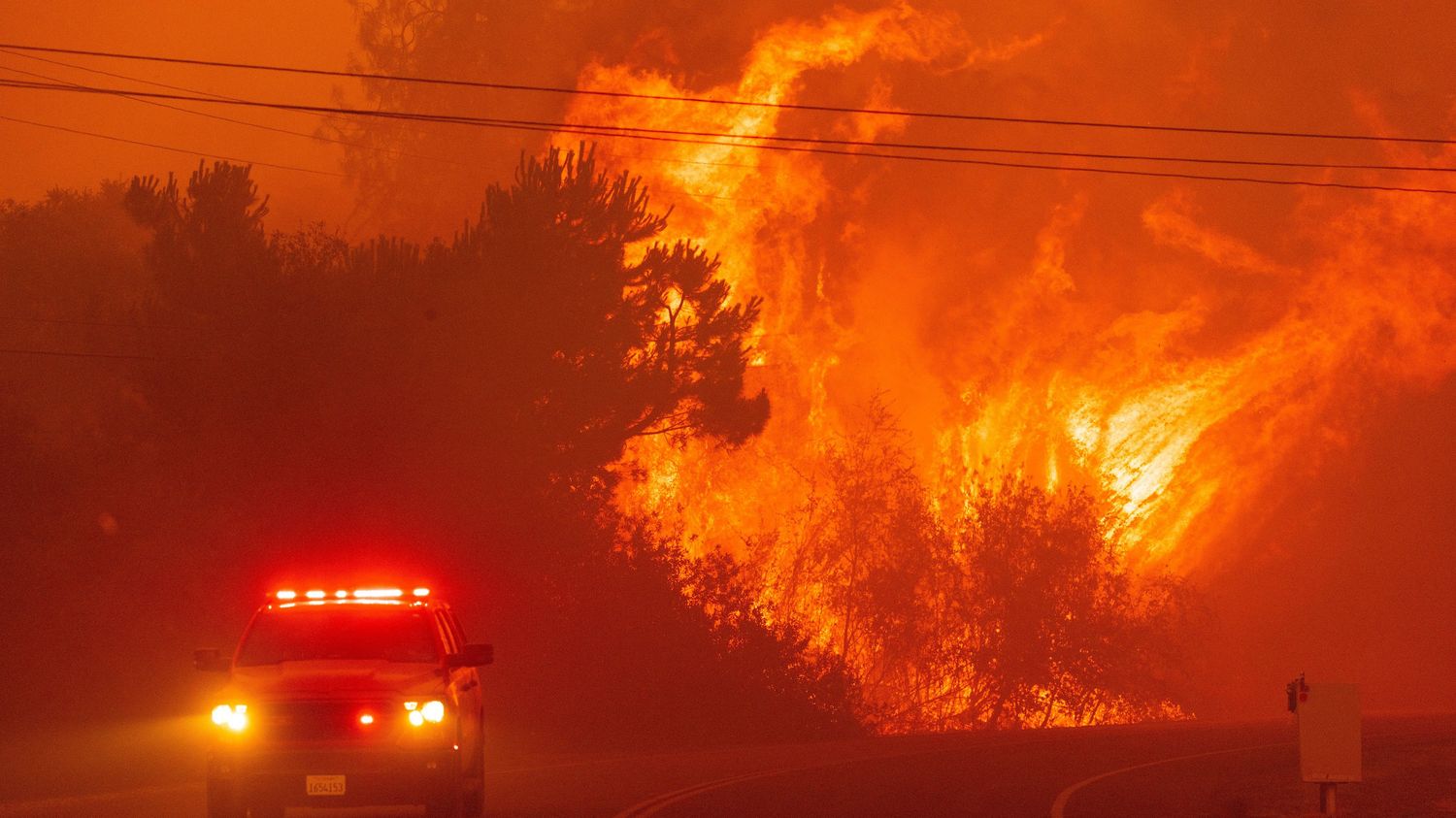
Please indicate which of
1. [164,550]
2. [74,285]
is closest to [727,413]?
[164,550]

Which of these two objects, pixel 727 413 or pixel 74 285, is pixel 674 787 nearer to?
pixel 727 413

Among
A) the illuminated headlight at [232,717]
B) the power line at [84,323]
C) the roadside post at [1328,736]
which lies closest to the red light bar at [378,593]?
the illuminated headlight at [232,717]

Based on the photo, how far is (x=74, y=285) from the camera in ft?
144

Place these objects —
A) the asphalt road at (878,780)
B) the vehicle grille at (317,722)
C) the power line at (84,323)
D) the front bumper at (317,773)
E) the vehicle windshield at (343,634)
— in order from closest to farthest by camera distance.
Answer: the front bumper at (317,773) < the vehicle grille at (317,722) < the vehicle windshield at (343,634) < the asphalt road at (878,780) < the power line at (84,323)

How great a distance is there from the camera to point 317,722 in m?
15.1

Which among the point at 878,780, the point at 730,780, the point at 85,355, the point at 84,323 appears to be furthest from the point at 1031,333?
the point at 730,780

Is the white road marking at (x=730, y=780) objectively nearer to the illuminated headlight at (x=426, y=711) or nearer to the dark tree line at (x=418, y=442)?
the illuminated headlight at (x=426, y=711)

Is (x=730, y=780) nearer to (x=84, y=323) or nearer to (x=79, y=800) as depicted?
(x=79, y=800)

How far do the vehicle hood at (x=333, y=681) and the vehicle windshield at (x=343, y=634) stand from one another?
45 cm

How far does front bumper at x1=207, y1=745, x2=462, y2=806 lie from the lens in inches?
589

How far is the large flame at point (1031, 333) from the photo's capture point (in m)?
53.0

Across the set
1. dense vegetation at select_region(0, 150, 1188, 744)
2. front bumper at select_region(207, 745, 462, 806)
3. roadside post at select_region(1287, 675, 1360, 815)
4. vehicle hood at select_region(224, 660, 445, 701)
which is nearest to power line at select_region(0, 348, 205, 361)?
dense vegetation at select_region(0, 150, 1188, 744)

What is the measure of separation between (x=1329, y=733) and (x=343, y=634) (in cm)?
1026

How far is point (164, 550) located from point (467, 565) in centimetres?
515
